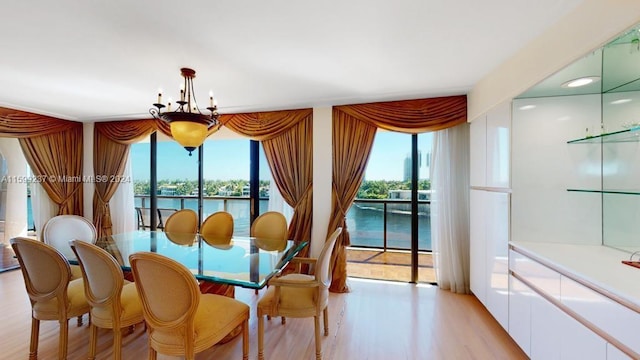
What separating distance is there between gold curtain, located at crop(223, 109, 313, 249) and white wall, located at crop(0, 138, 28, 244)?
3620 mm

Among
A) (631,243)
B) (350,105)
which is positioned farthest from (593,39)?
(350,105)

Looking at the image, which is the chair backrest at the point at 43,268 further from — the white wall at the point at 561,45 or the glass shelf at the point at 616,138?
the glass shelf at the point at 616,138

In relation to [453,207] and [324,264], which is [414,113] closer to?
[453,207]

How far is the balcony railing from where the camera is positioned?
11.4 feet

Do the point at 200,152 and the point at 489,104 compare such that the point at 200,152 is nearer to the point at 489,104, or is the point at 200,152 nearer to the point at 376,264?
the point at 376,264

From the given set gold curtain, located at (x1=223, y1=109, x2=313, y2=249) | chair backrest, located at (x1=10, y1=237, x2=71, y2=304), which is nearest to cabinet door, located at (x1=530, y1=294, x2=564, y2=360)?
gold curtain, located at (x1=223, y1=109, x2=313, y2=249)

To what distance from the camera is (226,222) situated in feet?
10.6

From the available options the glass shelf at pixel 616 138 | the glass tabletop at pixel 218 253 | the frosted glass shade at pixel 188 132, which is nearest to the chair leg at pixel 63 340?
the glass tabletop at pixel 218 253

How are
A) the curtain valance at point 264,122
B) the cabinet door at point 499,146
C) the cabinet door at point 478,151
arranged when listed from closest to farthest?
the cabinet door at point 499,146
the cabinet door at point 478,151
the curtain valance at point 264,122

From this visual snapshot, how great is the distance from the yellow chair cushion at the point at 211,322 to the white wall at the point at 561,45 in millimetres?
2670

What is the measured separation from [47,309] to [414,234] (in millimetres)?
3631

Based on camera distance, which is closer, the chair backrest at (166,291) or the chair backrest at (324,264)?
the chair backrest at (166,291)

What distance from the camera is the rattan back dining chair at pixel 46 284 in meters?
1.84

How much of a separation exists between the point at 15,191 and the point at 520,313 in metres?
6.67
